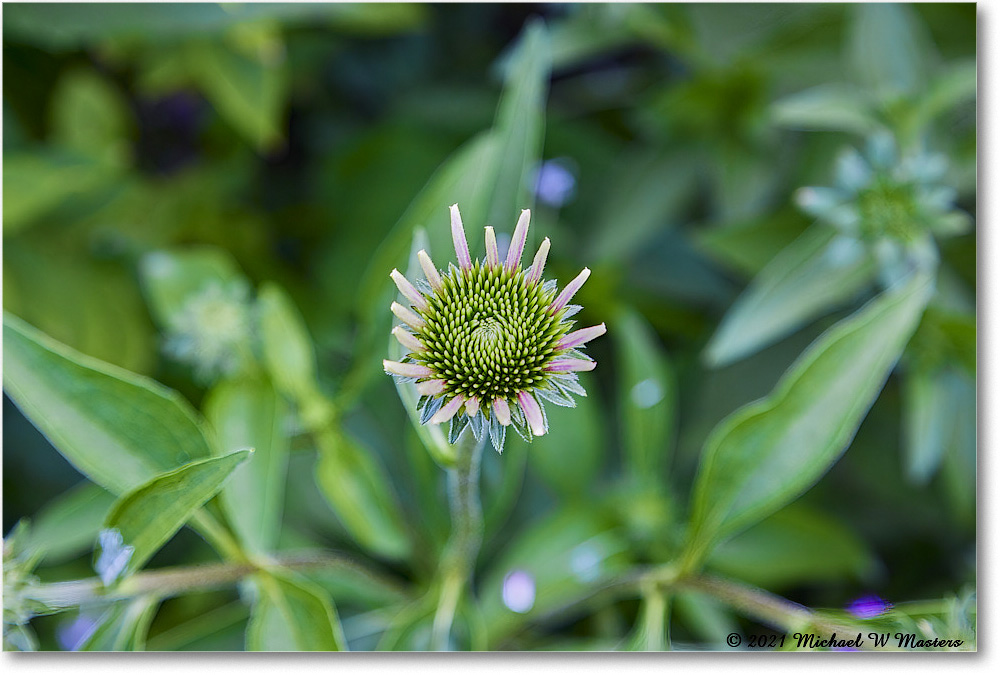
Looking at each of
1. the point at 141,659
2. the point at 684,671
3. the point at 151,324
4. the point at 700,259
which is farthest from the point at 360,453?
the point at 700,259

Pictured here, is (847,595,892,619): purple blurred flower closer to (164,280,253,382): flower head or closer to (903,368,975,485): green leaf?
(903,368,975,485): green leaf

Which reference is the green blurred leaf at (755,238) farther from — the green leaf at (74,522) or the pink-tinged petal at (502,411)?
the green leaf at (74,522)

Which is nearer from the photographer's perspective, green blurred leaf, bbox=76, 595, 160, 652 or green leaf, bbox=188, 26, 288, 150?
green blurred leaf, bbox=76, 595, 160, 652

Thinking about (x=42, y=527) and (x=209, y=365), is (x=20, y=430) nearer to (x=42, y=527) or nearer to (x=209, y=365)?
(x=42, y=527)

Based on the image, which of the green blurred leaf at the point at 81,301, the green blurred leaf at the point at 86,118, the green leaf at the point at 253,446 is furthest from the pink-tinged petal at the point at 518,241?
the green blurred leaf at the point at 86,118

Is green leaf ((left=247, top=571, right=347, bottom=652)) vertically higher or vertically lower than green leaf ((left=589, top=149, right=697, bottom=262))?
lower

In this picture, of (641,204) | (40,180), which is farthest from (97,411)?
(641,204)

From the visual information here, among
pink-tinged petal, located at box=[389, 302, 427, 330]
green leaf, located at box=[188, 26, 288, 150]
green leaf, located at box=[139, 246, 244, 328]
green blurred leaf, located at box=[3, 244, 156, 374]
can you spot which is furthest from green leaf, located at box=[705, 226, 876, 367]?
green blurred leaf, located at box=[3, 244, 156, 374]
